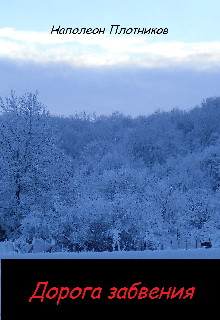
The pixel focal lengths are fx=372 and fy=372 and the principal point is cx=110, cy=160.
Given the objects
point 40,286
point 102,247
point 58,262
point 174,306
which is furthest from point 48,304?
point 102,247

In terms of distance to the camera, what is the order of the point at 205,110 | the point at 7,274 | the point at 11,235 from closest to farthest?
the point at 7,274, the point at 11,235, the point at 205,110

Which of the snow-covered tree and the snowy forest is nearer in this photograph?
the snowy forest

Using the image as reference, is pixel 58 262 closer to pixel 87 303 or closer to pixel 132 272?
pixel 87 303

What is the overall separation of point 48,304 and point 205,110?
79551 mm

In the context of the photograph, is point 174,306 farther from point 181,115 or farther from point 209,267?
point 181,115

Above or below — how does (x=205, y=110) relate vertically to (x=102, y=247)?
above

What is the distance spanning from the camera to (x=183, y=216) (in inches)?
794

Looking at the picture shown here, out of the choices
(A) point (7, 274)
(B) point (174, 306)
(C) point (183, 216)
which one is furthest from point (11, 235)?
(B) point (174, 306)

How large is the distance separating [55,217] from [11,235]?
9.70 ft

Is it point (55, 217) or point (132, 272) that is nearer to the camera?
point (132, 272)

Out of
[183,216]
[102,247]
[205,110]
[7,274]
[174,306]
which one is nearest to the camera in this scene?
[174,306]

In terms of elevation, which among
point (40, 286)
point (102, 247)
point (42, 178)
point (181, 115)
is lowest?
point (102, 247)

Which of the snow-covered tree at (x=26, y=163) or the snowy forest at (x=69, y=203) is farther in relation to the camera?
the snow-covered tree at (x=26, y=163)

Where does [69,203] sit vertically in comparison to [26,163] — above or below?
below
